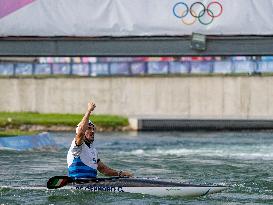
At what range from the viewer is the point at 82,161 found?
19.4 metres

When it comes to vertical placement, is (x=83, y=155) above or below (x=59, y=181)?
above

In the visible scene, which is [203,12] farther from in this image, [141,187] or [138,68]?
[138,68]

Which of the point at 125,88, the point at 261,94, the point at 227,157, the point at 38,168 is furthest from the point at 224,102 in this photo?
the point at 38,168

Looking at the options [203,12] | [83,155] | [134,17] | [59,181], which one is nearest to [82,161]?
[83,155]

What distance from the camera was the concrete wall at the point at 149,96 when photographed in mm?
61500

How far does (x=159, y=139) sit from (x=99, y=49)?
2764cm

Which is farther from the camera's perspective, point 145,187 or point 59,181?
point 145,187

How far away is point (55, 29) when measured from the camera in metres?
20.0

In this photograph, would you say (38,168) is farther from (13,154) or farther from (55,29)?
(55,29)

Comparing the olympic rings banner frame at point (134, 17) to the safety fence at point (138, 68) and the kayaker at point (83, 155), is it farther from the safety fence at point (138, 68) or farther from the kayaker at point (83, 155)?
the safety fence at point (138, 68)

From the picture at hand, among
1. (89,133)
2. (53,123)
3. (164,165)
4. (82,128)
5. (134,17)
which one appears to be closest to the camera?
(82,128)

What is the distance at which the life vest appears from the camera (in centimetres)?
1925

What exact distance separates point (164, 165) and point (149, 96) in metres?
32.6

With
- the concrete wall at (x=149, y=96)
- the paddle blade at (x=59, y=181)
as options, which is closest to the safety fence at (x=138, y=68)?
the concrete wall at (x=149, y=96)
